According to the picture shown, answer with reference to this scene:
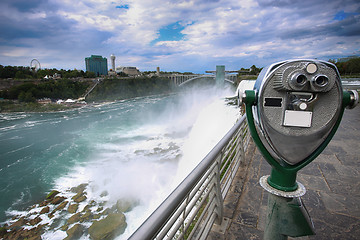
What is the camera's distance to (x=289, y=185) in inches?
42.3

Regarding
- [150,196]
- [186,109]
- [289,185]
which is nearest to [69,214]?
[150,196]

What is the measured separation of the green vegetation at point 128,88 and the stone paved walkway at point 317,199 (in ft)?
174

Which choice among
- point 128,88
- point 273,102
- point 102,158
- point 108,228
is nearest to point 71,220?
point 108,228

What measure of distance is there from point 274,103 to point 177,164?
13827 mm

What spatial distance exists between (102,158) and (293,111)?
1924cm

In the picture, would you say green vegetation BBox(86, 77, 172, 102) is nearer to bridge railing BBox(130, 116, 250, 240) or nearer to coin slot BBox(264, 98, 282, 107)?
bridge railing BBox(130, 116, 250, 240)

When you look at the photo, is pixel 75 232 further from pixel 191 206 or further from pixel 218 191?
pixel 191 206

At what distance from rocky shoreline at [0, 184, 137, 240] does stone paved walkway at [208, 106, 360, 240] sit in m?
7.75

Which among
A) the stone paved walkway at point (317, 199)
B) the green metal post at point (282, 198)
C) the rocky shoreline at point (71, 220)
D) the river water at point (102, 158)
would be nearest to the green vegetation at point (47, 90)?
the river water at point (102, 158)

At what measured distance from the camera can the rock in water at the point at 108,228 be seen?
28.1ft

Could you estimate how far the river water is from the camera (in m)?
12.3

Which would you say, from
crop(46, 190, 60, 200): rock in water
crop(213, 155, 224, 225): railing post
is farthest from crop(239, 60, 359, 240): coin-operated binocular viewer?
crop(46, 190, 60, 200): rock in water

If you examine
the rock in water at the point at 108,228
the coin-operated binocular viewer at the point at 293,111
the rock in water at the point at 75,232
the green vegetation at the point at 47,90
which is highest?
the coin-operated binocular viewer at the point at 293,111

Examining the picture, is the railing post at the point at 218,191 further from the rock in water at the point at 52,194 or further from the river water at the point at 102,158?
the rock in water at the point at 52,194
